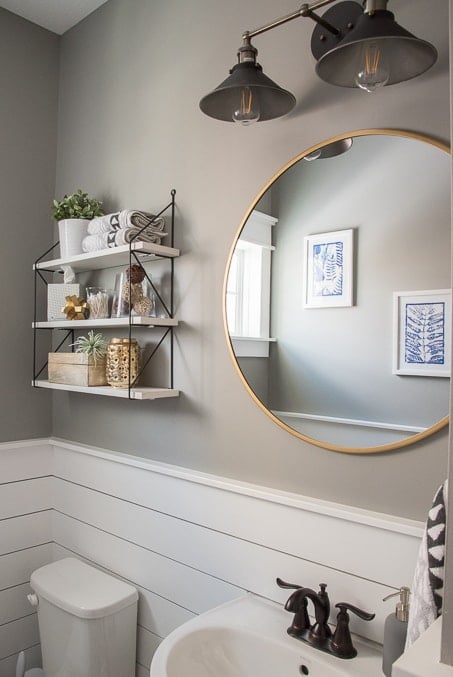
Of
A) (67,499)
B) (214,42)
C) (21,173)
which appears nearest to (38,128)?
(21,173)

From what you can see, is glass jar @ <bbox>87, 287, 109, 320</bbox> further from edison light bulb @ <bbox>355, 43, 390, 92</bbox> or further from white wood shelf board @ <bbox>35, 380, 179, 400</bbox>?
edison light bulb @ <bbox>355, 43, 390, 92</bbox>

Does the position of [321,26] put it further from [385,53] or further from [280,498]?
[280,498]

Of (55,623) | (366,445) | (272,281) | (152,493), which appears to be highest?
(272,281)

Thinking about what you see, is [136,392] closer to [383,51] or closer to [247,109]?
[247,109]

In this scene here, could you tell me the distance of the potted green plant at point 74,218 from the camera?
1.99m

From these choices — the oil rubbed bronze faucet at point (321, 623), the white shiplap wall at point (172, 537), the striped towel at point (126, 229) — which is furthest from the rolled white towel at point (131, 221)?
the oil rubbed bronze faucet at point (321, 623)

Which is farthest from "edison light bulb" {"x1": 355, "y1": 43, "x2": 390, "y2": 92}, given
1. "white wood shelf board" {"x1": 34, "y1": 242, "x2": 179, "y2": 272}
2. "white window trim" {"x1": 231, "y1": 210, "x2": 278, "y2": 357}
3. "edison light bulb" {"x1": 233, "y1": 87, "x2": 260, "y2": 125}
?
"white wood shelf board" {"x1": 34, "y1": 242, "x2": 179, "y2": 272}

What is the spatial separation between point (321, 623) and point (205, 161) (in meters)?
1.36

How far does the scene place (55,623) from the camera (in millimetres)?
1758

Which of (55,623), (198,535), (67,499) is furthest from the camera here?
(67,499)

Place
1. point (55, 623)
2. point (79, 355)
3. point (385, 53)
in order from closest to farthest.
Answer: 1. point (385, 53)
2. point (55, 623)
3. point (79, 355)

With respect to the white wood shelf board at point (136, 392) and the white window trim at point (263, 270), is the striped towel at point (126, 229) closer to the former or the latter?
the white window trim at point (263, 270)

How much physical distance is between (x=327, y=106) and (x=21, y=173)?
1.42m

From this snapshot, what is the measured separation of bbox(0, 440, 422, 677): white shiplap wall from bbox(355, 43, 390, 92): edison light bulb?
977mm
